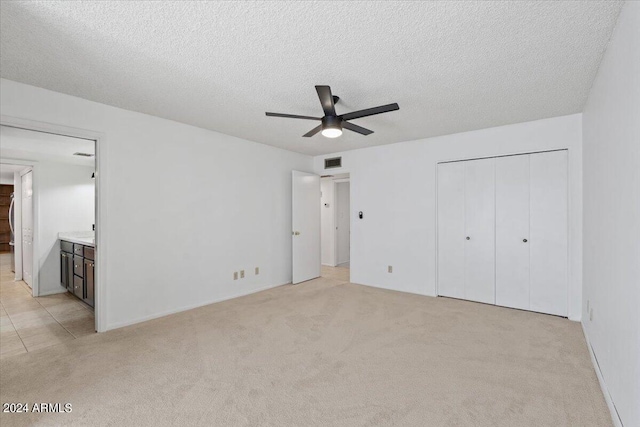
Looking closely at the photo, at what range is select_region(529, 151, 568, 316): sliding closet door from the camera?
11.7ft

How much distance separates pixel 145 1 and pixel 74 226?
499 cm

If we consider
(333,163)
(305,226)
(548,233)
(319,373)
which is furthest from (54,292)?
(548,233)

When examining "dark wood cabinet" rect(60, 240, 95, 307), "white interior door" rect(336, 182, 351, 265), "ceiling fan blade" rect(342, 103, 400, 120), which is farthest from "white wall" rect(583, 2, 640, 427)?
"white interior door" rect(336, 182, 351, 265)

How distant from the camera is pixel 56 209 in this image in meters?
4.94

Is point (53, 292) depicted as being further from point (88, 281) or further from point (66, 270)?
point (88, 281)

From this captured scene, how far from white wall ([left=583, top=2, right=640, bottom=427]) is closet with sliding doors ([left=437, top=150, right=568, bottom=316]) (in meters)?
1.01

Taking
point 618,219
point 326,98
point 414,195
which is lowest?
point 618,219

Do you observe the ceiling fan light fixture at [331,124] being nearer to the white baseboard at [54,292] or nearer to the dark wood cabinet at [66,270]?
the dark wood cabinet at [66,270]

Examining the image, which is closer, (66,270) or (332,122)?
(332,122)

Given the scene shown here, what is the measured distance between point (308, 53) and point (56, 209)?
517cm

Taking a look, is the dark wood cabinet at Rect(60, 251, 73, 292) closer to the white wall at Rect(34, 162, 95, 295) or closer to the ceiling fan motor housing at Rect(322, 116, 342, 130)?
the white wall at Rect(34, 162, 95, 295)

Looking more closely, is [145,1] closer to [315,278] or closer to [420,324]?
[420,324]

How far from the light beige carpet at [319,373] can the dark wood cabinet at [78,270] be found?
1.19 meters

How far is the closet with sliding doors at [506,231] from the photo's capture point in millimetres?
3617
